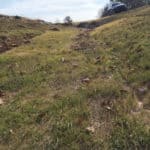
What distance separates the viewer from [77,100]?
488 inches

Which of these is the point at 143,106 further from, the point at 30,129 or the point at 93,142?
the point at 30,129

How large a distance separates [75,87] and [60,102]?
68.9 inches

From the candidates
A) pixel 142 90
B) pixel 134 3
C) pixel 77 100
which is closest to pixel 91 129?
pixel 77 100

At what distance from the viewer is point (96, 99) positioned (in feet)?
41.0

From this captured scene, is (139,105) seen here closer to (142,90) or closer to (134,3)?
(142,90)

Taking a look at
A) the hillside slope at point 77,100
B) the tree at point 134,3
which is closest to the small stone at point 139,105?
the hillside slope at point 77,100

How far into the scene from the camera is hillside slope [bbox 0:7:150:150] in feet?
33.0

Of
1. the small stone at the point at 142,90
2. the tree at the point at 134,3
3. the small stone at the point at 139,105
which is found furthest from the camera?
the tree at the point at 134,3

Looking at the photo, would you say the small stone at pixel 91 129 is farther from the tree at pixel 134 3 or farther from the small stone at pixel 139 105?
the tree at pixel 134 3

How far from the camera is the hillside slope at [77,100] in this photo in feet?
33.0

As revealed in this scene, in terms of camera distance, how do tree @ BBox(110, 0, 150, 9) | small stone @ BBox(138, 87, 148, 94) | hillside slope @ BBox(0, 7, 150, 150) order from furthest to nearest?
tree @ BBox(110, 0, 150, 9) → small stone @ BBox(138, 87, 148, 94) → hillside slope @ BBox(0, 7, 150, 150)

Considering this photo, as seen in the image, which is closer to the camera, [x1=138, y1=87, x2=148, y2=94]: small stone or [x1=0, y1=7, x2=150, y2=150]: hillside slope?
[x1=0, y1=7, x2=150, y2=150]: hillside slope

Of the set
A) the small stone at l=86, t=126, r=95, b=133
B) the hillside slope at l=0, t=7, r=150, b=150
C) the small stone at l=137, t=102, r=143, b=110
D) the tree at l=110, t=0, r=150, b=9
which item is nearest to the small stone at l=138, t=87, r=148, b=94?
the hillside slope at l=0, t=7, r=150, b=150

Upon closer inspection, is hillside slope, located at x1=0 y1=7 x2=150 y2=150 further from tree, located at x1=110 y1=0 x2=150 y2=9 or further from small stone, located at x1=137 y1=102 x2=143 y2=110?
tree, located at x1=110 y1=0 x2=150 y2=9
